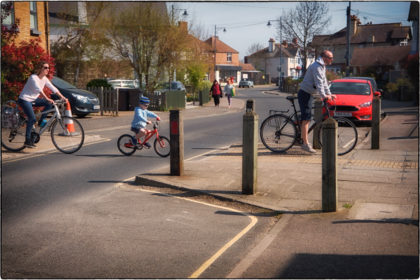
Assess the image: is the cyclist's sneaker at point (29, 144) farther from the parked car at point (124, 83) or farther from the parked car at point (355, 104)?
the parked car at point (124, 83)

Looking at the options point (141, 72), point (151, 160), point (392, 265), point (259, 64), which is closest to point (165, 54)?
point (141, 72)

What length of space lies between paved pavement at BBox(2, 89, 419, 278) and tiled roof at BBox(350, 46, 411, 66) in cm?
5883

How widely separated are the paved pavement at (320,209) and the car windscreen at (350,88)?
6.98m

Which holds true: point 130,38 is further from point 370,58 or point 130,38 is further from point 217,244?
point 370,58

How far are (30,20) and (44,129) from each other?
1183 cm

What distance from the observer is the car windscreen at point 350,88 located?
17.1m

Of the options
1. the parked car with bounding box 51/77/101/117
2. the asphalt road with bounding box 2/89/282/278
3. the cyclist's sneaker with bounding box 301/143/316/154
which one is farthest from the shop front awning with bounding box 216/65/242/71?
the asphalt road with bounding box 2/89/282/278

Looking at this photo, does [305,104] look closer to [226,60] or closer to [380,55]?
[380,55]

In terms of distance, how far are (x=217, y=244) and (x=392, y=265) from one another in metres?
1.60

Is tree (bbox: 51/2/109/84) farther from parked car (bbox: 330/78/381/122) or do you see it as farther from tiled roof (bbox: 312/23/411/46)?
tiled roof (bbox: 312/23/411/46)

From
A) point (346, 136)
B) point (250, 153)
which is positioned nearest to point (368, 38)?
point (346, 136)

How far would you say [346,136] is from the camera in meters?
10.0

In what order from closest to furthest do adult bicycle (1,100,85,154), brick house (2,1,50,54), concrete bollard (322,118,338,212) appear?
concrete bollard (322,118,338,212) < adult bicycle (1,100,85,154) < brick house (2,1,50,54)

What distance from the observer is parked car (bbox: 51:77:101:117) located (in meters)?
19.0
